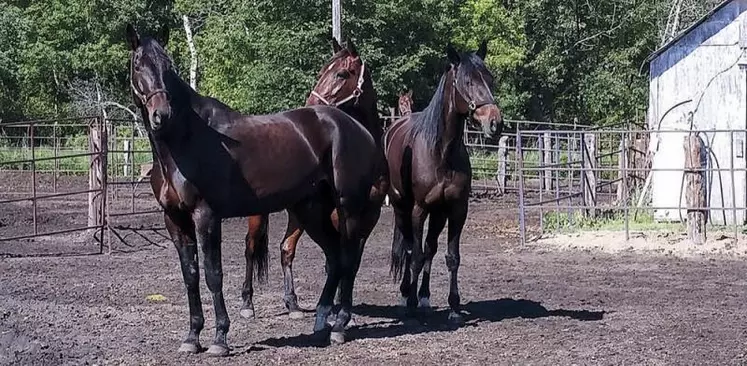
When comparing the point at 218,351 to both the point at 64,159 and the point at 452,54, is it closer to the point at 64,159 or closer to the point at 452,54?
the point at 452,54

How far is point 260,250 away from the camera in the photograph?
740 centimetres

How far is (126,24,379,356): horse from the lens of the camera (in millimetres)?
5785

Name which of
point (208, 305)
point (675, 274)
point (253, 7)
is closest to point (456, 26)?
point (253, 7)

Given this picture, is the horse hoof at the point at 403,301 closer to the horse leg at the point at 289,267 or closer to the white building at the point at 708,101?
the horse leg at the point at 289,267

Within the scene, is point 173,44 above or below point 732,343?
above

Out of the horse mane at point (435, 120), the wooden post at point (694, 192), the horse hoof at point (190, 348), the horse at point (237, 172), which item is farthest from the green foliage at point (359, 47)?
the horse hoof at point (190, 348)

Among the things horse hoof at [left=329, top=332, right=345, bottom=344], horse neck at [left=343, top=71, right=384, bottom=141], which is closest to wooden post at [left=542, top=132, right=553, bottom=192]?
horse neck at [left=343, top=71, right=384, bottom=141]

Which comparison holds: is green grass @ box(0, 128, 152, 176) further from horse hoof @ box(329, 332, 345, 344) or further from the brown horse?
horse hoof @ box(329, 332, 345, 344)

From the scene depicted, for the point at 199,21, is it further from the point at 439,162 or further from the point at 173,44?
the point at 439,162

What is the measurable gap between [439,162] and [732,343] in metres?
2.32

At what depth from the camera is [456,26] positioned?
33031 mm

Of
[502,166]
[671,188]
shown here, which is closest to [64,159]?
[502,166]

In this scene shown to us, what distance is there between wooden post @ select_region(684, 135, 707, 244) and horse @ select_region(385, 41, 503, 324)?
17.5 ft

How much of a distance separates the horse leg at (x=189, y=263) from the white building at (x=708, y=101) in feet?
30.0
